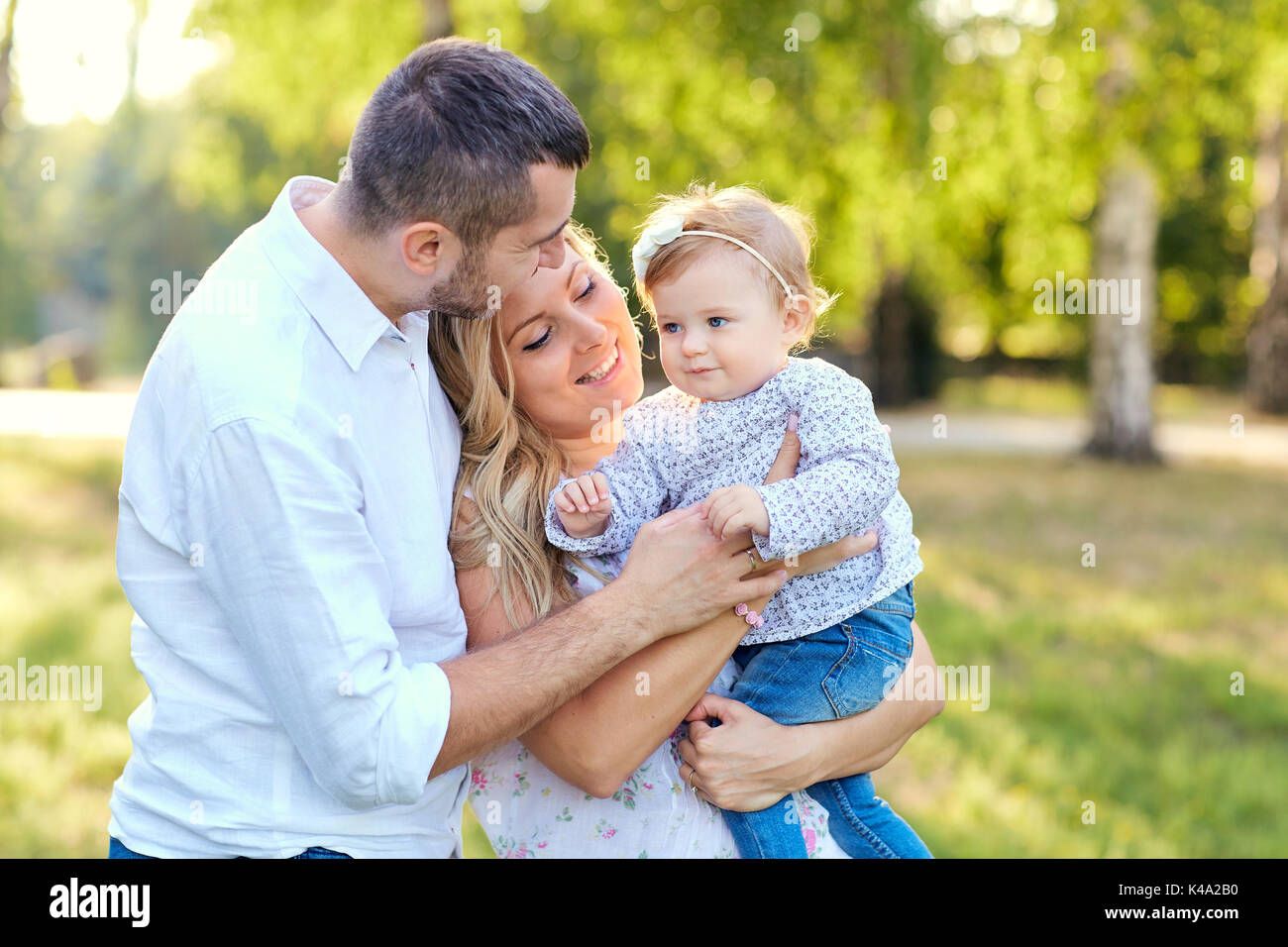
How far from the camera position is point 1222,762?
5.00 meters

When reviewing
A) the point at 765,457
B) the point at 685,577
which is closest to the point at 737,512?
the point at 685,577

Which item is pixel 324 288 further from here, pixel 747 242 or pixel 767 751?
pixel 767 751

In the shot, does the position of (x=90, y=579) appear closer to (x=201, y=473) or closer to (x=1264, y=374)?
(x=201, y=473)

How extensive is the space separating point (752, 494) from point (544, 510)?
1.59ft

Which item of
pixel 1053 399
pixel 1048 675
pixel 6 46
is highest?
pixel 6 46

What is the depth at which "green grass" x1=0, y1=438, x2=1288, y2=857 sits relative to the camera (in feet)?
15.0

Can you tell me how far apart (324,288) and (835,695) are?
1.30 meters


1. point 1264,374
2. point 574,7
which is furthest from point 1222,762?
point 1264,374

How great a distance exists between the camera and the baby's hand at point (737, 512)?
2.19 meters

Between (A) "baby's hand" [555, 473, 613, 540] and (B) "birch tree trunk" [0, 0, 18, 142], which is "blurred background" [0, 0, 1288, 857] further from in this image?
(A) "baby's hand" [555, 473, 613, 540]

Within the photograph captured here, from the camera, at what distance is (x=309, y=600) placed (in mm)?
1786

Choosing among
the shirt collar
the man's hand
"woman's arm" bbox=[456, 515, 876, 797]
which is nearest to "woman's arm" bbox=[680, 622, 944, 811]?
"woman's arm" bbox=[456, 515, 876, 797]

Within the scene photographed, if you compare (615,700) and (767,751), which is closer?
(615,700)
